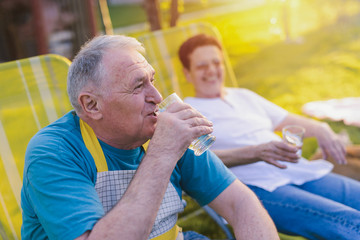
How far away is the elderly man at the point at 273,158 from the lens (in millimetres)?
2279

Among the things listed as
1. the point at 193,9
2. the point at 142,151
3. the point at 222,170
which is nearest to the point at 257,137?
the point at 222,170

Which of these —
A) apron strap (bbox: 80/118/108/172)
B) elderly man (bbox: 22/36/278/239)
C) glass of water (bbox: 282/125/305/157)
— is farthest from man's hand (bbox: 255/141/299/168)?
apron strap (bbox: 80/118/108/172)

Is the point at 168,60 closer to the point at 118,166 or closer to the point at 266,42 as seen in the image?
the point at 118,166

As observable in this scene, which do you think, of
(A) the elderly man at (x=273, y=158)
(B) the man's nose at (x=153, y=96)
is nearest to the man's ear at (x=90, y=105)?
(B) the man's nose at (x=153, y=96)

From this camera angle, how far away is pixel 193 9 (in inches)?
758

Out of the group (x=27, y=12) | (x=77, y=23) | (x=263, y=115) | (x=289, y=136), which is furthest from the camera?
(x=27, y=12)

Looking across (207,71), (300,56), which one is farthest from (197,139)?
(300,56)

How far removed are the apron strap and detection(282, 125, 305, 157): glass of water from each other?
1.31 metres

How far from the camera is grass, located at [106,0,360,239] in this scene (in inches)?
253

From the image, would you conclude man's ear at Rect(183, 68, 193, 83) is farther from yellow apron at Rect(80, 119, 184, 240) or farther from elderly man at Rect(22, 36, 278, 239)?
yellow apron at Rect(80, 119, 184, 240)

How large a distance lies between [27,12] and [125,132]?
24.3ft

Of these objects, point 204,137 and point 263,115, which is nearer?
point 204,137

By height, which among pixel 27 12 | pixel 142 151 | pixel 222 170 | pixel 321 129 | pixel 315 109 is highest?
pixel 27 12

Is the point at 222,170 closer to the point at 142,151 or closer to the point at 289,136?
the point at 142,151
